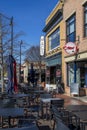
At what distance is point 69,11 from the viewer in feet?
93.3

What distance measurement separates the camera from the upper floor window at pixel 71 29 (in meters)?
27.1

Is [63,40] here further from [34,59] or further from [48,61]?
[34,59]

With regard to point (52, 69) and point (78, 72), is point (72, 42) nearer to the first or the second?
point (78, 72)

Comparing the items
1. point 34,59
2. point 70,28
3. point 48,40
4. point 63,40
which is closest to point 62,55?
point 63,40

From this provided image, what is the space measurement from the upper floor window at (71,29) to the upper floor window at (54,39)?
4864mm

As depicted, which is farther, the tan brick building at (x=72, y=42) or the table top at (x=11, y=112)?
the tan brick building at (x=72, y=42)

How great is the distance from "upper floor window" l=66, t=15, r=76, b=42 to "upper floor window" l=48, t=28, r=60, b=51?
4.86m

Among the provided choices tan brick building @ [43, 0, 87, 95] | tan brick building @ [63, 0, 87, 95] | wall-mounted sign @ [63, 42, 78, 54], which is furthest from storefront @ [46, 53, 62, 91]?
wall-mounted sign @ [63, 42, 78, 54]

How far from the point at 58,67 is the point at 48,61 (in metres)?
6.29

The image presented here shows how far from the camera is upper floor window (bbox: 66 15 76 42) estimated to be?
27.1 meters

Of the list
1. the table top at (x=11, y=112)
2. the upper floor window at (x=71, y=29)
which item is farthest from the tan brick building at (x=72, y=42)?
the table top at (x=11, y=112)

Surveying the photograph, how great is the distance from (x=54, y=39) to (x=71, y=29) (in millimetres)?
9424

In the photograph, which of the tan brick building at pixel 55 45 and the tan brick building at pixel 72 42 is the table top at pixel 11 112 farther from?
the tan brick building at pixel 55 45

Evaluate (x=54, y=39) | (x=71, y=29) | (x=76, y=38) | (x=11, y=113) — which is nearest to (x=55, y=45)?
(x=54, y=39)
